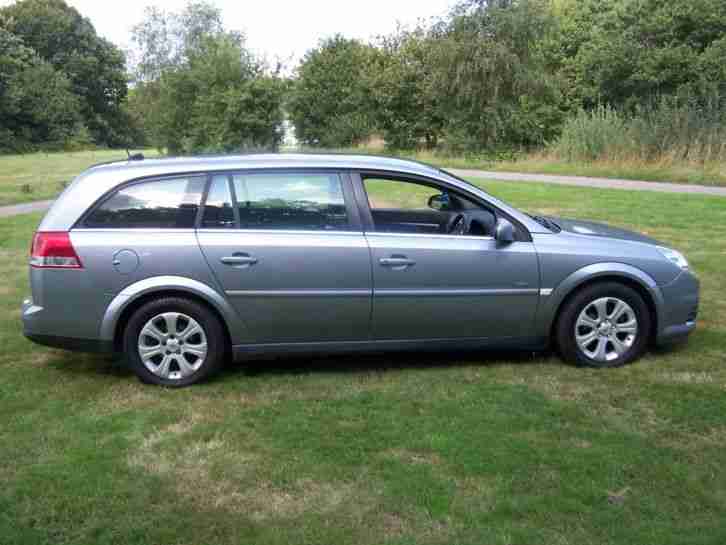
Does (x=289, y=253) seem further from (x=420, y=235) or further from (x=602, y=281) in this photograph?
(x=602, y=281)

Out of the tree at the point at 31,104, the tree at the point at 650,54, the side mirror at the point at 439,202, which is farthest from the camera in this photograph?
the tree at the point at 31,104

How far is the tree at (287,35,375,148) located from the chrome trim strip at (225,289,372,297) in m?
35.3

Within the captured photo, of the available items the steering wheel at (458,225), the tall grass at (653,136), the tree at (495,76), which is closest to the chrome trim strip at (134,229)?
the steering wheel at (458,225)

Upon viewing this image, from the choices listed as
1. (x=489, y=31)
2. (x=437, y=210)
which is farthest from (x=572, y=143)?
(x=437, y=210)

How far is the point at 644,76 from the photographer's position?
32.0m

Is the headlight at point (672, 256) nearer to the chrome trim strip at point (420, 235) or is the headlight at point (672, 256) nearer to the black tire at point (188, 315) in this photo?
the chrome trim strip at point (420, 235)

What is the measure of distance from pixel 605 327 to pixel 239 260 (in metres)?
2.54

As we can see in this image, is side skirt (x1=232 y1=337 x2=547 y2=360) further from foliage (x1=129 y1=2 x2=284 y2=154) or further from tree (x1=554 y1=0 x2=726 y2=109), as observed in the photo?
tree (x1=554 y1=0 x2=726 y2=109)

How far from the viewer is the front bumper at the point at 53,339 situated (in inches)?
200

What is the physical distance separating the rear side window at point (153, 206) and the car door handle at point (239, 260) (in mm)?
343

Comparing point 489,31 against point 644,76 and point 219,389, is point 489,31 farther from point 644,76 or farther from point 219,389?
point 219,389

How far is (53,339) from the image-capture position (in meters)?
5.10

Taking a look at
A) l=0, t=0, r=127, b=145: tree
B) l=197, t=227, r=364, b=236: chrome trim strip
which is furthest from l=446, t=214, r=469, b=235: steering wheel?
l=0, t=0, r=127, b=145: tree

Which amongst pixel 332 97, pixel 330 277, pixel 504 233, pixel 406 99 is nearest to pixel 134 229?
pixel 330 277
